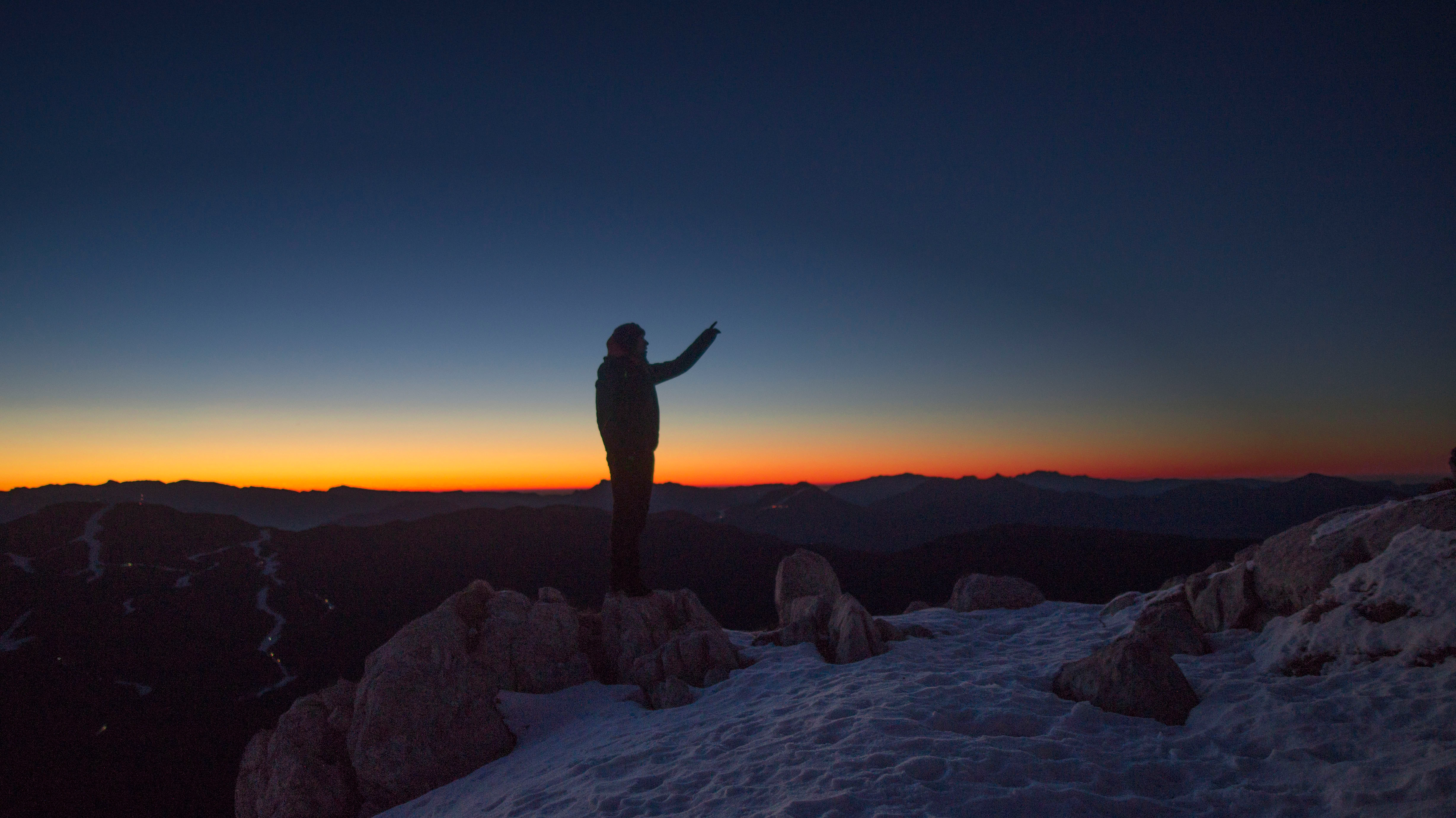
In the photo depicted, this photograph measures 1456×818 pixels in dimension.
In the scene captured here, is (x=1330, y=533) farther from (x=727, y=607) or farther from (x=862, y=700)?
(x=727, y=607)

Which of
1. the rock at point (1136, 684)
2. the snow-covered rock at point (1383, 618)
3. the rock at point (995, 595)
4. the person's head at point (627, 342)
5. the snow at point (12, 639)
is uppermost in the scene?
the person's head at point (627, 342)

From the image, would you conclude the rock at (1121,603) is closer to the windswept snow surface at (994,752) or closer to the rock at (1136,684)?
the windswept snow surface at (994,752)

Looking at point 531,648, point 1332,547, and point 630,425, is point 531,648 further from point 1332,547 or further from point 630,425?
point 1332,547

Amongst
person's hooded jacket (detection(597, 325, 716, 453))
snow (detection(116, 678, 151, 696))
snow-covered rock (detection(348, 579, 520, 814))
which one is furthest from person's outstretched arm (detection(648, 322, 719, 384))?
snow (detection(116, 678, 151, 696))

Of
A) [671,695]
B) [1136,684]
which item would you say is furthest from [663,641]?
[1136,684]

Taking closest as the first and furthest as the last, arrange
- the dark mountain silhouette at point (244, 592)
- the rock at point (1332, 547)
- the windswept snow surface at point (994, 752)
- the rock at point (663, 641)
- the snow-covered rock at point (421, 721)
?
the windswept snow surface at point (994, 752) < the rock at point (1332, 547) < the snow-covered rock at point (421, 721) < the rock at point (663, 641) < the dark mountain silhouette at point (244, 592)

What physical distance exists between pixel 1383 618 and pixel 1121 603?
4.56 m

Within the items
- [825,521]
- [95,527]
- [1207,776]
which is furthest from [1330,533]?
[95,527]

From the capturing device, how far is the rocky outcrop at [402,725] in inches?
274

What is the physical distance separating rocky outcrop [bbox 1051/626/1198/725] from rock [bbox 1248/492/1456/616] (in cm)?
260

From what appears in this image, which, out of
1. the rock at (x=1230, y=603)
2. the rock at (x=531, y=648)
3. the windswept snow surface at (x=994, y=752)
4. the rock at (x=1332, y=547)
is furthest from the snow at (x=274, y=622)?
the rock at (x=1332, y=547)

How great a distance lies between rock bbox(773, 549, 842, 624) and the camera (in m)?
12.5

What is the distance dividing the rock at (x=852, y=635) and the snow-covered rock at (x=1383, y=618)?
4018 millimetres

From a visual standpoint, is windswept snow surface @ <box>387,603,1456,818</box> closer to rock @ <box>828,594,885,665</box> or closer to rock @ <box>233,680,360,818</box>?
rock @ <box>828,594,885,665</box>
